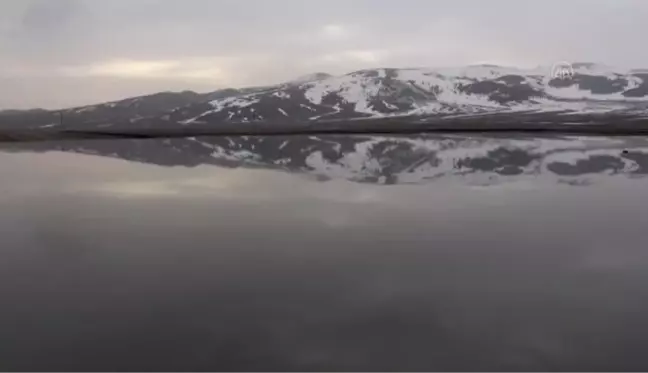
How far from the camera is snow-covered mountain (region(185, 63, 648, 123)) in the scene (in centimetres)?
3152

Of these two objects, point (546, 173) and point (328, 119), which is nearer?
point (546, 173)

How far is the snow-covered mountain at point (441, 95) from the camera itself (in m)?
31.5

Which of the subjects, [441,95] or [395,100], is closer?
[395,100]

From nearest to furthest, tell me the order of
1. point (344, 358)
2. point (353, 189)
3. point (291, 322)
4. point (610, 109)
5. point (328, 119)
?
point (344, 358) → point (291, 322) → point (353, 189) → point (610, 109) → point (328, 119)

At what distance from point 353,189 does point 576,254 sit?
3.09 m

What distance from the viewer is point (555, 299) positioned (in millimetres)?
3055

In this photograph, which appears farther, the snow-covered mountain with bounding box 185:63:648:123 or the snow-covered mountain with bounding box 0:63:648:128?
the snow-covered mountain with bounding box 185:63:648:123

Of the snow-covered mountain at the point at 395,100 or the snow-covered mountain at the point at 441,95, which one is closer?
the snow-covered mountain at the point at 395,100

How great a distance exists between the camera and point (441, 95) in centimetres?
4431

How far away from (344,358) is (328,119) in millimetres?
33285

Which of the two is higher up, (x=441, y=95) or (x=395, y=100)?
(x=441, y=95)

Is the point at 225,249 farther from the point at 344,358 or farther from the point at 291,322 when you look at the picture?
the point at 344,358

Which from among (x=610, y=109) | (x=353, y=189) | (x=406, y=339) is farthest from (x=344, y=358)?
(x=610, y=109)

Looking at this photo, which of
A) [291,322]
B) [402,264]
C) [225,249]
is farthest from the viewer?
[225,249]
